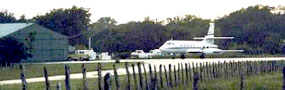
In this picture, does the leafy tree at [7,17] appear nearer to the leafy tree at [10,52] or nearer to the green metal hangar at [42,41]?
the green metal hangar at [42,41]

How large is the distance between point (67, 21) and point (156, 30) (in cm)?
1614

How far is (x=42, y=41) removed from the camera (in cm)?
6975

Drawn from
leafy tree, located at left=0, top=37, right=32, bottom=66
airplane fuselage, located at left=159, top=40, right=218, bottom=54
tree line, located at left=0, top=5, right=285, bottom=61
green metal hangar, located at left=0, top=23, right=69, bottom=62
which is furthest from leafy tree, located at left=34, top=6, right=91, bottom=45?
leafy tree, located at left=0, top=37, right=32, bottom=66

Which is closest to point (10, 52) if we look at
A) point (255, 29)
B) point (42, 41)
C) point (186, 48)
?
point (42, 41)

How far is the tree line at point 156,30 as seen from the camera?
10425 cm

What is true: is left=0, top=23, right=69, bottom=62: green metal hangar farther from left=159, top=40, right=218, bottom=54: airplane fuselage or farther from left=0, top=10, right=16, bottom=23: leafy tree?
left=0, top=10, right=16, bottom=23: leafy tree

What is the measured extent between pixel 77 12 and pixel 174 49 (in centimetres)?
3252

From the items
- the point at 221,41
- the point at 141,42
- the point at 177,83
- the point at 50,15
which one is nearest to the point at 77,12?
the point at 50,15

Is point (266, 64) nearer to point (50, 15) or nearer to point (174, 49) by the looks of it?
point (174, 49)

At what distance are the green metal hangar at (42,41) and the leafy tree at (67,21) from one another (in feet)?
122

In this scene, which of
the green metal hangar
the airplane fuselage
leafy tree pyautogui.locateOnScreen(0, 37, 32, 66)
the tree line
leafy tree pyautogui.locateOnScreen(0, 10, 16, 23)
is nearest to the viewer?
leafy tree pyautogui.locateOnScreen(0, 37, 32, 66)

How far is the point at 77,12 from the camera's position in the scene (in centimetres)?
11406

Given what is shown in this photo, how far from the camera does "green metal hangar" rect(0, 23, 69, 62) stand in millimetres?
66875

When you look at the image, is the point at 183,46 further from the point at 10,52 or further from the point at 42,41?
the point at 10,52
